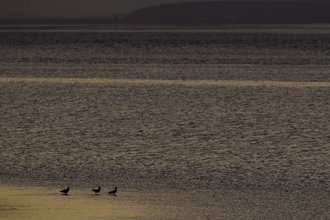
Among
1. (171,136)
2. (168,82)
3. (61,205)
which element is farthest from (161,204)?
(168,82)

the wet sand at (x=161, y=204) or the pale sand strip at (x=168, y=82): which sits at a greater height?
the wet sand at (x=161, y=204)

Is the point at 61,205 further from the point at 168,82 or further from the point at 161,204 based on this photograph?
the point at 168,82

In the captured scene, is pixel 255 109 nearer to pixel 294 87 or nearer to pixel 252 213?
pixel 294 87

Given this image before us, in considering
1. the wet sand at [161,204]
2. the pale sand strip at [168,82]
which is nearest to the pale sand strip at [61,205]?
the wet sand at [161,204]

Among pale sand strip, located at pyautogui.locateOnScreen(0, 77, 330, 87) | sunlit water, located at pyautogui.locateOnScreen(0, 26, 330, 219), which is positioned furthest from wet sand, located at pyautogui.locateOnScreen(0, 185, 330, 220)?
pale sand strip, located at pyautogui.locateOnScreen(0, 77, 330, 87)

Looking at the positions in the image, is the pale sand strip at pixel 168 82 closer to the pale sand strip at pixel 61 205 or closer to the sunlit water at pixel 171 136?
the sunlit water at pixel 171 136

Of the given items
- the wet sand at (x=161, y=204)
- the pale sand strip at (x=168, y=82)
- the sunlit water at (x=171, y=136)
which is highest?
the wet sand at (x=161, y=204)

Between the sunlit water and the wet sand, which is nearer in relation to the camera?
the wet sand

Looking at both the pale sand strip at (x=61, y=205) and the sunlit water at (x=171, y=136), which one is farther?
the sunlit water at (x=171, y=136)

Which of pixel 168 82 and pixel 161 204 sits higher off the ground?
pixel 161 204

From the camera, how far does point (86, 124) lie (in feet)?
91.3

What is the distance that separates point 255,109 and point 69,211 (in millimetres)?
19520

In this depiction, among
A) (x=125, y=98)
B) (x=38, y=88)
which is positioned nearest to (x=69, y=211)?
(x=125, y=98)

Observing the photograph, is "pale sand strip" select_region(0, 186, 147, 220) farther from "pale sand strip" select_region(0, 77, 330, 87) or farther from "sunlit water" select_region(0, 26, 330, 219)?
"pale sand strip" select_region(0, 77, 330, 87)
